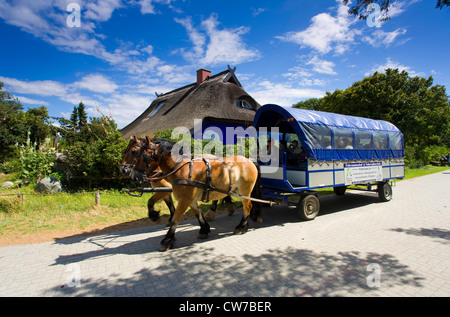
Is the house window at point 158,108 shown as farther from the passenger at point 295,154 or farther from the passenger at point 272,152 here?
the passenger at point 295,154

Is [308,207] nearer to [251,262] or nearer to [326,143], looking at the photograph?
[326,143]

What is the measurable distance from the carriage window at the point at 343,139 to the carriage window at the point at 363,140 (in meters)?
0.30

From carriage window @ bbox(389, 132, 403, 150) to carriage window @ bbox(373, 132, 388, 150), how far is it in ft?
1.10

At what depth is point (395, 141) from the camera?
331 inches

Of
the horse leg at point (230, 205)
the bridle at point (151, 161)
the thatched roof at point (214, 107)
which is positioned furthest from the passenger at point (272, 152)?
the thatched roof at point (214, 107)

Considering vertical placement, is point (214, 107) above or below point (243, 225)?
above

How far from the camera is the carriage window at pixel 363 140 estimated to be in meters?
7.09

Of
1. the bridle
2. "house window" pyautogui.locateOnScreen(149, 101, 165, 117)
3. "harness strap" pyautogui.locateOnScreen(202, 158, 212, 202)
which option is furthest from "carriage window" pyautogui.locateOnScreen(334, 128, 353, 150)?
"house window" pyautogui.locateOnScreen(149, 101, 165, 117)

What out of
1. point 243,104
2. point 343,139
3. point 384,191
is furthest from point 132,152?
point 243,104

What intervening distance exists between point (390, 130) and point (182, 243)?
8224 mm

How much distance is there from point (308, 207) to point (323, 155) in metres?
1.46

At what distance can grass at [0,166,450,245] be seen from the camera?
17.0 ft
